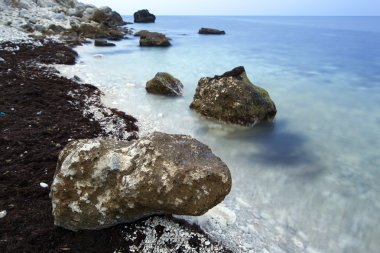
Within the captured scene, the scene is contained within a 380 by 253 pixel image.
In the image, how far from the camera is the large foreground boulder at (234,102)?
8.87m

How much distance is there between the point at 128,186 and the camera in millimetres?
4082

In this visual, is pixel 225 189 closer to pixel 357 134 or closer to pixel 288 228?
pixel 288 228

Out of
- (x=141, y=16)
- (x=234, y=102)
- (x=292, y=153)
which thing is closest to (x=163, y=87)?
(x=234, y=102)

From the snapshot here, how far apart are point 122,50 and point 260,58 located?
9749mm

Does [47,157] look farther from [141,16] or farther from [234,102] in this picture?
[141,16]

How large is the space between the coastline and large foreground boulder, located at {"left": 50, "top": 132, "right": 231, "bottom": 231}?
23 centimetres

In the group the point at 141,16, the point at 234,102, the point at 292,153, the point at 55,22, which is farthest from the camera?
the point at 141,16

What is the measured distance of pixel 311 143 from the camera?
27.2 ft

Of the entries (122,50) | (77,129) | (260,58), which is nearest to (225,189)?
(77,129)

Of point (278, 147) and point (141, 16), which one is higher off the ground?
point (278, 147)

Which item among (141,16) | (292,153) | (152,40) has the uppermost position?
(292,153)

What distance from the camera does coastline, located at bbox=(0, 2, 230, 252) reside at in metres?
4.05

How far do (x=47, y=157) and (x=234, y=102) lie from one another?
4989 mm

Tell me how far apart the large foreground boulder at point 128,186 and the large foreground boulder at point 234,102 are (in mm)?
4801
